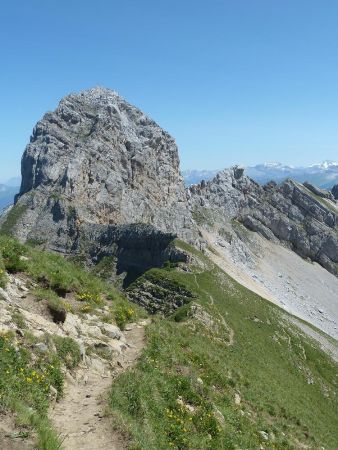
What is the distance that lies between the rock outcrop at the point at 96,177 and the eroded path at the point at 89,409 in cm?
9047

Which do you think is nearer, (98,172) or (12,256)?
(12,256)

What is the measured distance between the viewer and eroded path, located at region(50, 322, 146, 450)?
13.2 meters

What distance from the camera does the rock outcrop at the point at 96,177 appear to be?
128 metres

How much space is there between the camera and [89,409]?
15.1 metres

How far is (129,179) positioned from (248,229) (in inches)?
2664

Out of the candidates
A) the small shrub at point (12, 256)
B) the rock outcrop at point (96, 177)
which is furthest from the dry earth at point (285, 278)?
the small shrub at point (12, 256)

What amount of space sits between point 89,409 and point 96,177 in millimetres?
129922

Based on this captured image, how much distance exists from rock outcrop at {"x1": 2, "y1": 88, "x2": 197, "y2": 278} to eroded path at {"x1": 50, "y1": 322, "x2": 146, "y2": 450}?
90.5 m

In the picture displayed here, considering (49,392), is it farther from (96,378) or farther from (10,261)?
(10,261)

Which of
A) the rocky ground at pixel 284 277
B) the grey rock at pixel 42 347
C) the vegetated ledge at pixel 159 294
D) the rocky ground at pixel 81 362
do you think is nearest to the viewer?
the rocky ground at pixel 81 362

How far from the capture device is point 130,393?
1630 cm

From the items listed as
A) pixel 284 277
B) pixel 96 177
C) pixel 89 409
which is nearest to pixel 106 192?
pixel 96 177

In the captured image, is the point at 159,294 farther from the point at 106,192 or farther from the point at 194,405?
the point at 106,192

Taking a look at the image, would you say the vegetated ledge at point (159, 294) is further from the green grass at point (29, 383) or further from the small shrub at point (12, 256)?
the green grass at point (29, 383)
